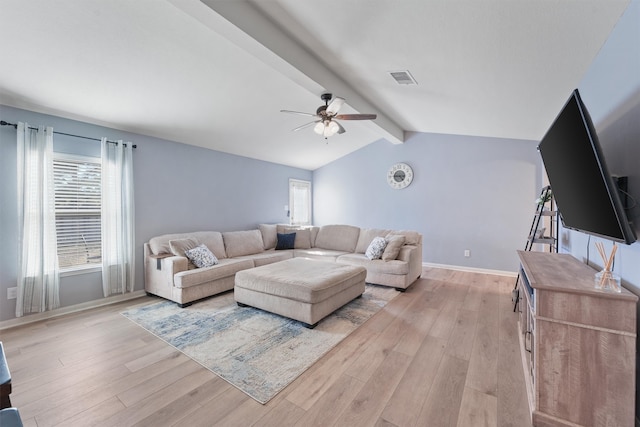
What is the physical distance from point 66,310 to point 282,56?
3673 millimetres

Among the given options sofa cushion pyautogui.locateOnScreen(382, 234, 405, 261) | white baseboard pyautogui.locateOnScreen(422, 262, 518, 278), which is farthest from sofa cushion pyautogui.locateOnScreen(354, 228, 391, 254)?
white baseboard pyautogui.locateOnScreen(422, 262, 518, 278)

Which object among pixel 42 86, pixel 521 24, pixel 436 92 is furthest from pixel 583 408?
pixel 42 86

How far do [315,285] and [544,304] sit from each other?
182 centimetres

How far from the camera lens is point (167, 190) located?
4141 millimetres

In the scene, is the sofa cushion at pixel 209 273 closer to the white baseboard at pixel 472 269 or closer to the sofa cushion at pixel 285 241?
the sofa cushion at pixel 285 241

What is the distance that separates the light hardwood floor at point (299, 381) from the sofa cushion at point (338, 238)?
2359 millimetres

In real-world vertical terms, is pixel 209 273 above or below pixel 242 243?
below

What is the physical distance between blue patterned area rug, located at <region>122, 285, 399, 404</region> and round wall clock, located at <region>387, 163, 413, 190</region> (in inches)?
112

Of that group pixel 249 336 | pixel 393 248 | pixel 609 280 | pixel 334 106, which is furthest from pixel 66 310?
pixel 609 280

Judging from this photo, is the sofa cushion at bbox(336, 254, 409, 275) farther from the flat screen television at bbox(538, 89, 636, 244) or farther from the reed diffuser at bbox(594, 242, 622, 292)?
the reed diffuser at bbox(594, 242, 622, 292)

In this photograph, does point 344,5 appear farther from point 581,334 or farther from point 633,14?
point 581,334

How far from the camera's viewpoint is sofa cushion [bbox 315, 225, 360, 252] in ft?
17.2

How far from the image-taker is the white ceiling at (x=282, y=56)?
1.87 m

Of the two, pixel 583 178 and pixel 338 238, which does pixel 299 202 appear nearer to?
pixel 338 238
